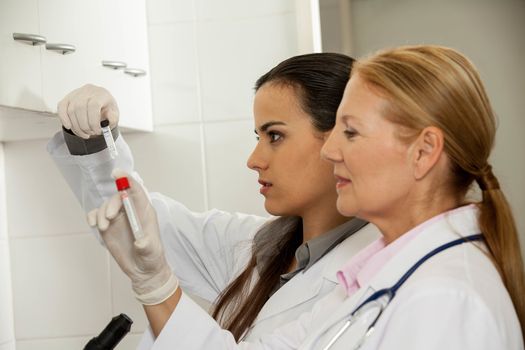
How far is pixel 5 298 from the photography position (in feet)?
6.64

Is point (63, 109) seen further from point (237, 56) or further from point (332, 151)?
point (237, 56)

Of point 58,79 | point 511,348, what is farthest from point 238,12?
point 511,348

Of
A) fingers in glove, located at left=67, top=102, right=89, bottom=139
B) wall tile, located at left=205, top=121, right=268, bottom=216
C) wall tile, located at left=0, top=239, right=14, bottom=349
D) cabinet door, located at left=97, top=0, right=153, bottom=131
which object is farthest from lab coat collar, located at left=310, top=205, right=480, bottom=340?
wall tile, located at left=0, top=239, right=14, bottom=349

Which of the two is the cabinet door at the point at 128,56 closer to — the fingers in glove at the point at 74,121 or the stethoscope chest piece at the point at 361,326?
the fingers in glove at the point at 74,121

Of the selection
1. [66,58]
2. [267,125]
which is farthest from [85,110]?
[267,125]

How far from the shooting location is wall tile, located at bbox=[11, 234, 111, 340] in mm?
2031

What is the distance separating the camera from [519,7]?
6.82 feet

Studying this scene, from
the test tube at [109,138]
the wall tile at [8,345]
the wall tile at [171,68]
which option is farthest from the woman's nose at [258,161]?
the wall tile at [8,345]

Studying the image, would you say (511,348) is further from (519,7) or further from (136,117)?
(519,7)

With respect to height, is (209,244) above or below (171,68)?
below

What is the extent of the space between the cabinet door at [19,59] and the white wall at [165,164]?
0.65m

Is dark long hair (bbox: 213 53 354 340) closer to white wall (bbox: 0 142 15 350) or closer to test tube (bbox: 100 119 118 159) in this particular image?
test tube (bbox: 100 119 118 159)

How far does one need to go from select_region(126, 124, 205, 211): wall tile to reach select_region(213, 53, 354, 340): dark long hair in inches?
14.1

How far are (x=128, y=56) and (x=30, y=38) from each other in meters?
0.54
